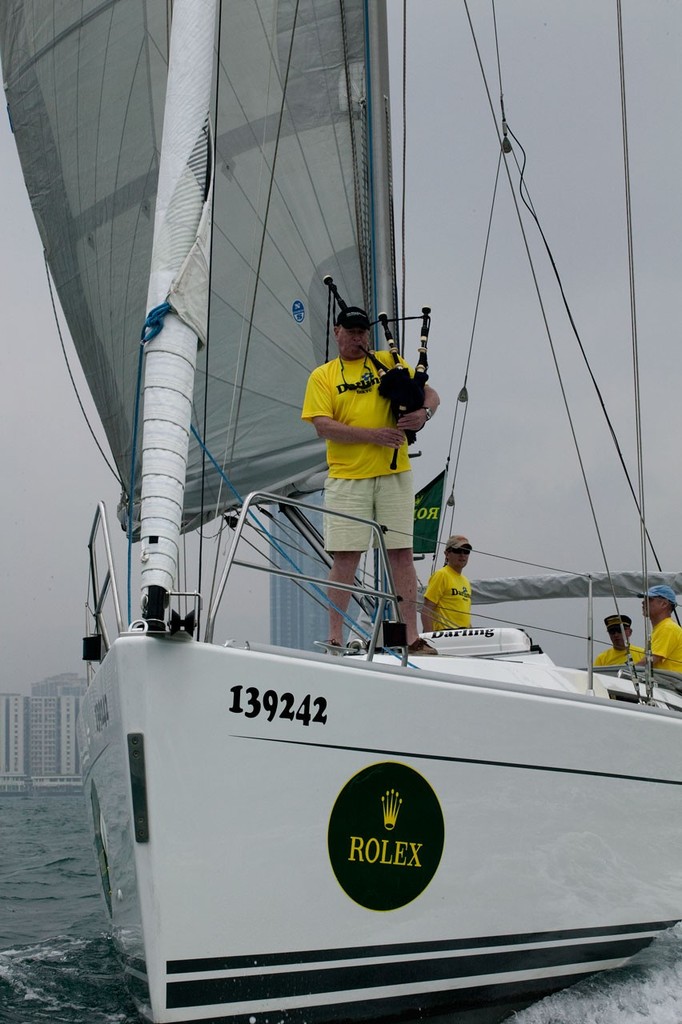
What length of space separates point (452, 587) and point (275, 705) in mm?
2885

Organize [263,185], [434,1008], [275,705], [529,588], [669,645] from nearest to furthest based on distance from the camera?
[275,705] → [434,1008] → [669,645] → [263,185] → [529,588]

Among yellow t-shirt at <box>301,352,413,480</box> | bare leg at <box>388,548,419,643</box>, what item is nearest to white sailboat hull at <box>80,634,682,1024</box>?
bare leg at <box>388,548,419,643</box>

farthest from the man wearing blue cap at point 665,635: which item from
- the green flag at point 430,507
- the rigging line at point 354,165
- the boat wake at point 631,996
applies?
the green flag at point 430,507

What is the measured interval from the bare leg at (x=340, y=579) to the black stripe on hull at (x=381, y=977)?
1344 millimetres

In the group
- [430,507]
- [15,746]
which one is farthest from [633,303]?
[15,746]

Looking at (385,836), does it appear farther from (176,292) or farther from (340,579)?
(176,292)

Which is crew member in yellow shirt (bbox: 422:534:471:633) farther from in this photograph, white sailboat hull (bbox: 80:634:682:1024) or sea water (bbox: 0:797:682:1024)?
sea water (bbox: 0:797:682:1024)

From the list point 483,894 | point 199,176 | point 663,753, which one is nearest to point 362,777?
point 483,894

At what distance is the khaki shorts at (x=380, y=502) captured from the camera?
461cm

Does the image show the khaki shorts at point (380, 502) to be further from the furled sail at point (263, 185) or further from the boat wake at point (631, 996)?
the furled sail at point (263, 185)

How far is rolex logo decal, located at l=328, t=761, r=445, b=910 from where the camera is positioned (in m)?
3.36

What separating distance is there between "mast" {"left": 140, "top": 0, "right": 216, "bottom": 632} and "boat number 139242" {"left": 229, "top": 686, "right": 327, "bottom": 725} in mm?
323

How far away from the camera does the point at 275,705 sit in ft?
10.8

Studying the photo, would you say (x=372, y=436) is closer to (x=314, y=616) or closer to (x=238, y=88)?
(x=314, y=616)
